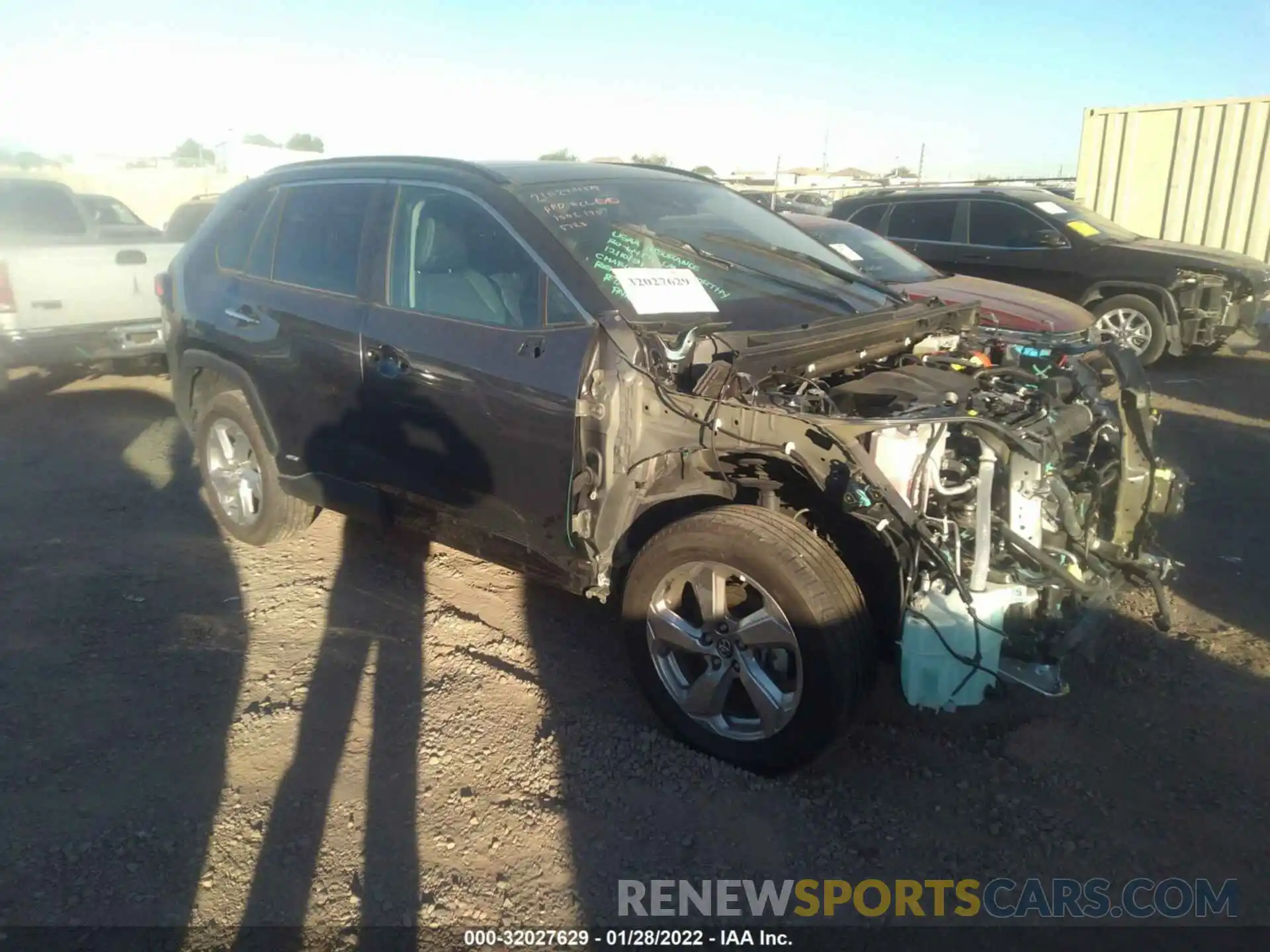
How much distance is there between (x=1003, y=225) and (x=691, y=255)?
24.2 ft

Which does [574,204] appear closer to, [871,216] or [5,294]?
[5,294]

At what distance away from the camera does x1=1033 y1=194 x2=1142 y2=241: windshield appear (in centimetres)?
969

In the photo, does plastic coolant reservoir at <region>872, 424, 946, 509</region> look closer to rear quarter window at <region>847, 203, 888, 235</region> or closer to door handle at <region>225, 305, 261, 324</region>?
door handle at <region>225, 305, 261, 324</region>

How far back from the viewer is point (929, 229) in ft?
34.3

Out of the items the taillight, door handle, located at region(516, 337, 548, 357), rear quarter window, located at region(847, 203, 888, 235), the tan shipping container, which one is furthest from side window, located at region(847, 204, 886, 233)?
door handle, located at region(516, 337, 548, 357)

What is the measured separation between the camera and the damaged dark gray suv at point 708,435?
298 cm

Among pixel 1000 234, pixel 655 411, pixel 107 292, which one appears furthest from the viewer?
pixel 1000 234

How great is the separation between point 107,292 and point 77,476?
2274 mm

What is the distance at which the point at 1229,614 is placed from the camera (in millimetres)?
4211

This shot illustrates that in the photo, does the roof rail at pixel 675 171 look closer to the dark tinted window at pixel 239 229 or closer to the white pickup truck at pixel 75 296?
the dark tinted window at pixel 239 229

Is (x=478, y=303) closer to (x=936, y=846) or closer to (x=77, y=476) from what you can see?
(x=936, y=846)

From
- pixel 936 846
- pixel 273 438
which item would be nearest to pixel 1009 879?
pixel 936 846

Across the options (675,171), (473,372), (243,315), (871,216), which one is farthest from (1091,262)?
(243,315)

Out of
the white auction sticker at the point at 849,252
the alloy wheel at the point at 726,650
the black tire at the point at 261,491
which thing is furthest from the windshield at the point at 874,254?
the alloy wheel at the point at 726,650
